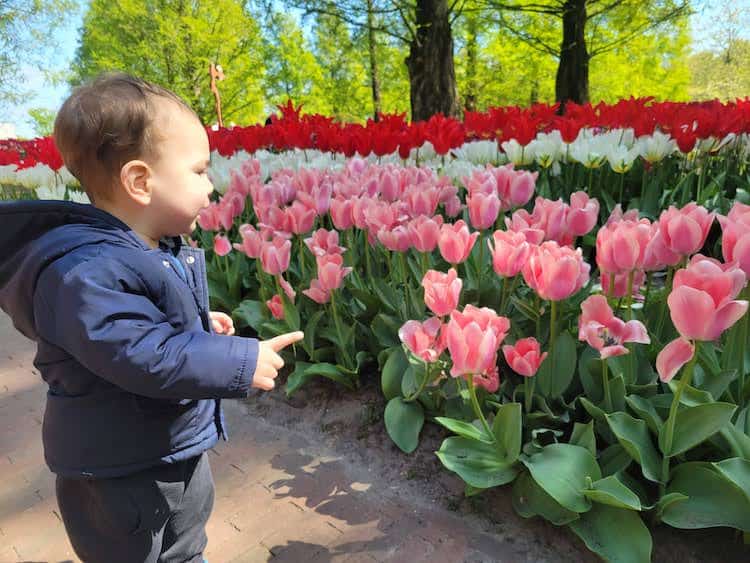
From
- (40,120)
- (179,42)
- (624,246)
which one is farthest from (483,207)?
(40,120)

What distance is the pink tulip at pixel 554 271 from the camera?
1.53 meters

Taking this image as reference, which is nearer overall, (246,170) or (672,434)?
(672,434)

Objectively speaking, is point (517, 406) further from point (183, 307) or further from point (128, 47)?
point (128, 47)

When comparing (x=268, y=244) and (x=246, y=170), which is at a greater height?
(x=246, y=170)

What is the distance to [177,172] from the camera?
4.28 feet

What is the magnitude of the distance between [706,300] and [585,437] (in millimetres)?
652

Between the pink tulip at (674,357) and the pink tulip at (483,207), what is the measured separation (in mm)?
913

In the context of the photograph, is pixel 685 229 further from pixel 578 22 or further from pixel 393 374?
pixel 578 22

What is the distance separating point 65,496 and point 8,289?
53cm

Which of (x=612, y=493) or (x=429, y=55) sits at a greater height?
(x=429, y=55)

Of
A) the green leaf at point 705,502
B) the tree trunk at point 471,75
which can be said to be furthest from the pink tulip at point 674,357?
the tree trunk at point 471,75

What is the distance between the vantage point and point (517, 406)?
161cm

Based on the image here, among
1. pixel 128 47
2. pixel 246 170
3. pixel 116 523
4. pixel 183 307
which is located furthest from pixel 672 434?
pixel 128 47

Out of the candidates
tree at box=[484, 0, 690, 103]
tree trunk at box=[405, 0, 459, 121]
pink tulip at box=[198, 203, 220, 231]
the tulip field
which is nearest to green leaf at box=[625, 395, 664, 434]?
the tulip field
